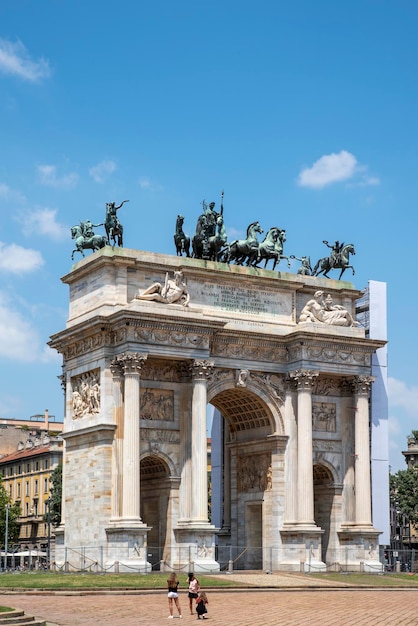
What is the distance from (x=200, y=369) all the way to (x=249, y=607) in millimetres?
22001

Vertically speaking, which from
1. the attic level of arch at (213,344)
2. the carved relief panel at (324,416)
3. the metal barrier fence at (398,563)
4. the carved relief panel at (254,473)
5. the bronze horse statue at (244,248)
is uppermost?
the bronze horse statue at (244,248)

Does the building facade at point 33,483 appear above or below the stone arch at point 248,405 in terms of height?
below

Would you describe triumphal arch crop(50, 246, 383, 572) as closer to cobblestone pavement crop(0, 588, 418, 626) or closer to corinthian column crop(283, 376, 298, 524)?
corinthian column crop(283, 376, 298, 524)

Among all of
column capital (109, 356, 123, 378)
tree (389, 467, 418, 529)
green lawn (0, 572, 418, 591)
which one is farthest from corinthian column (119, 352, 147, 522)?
tree (389, 467, 418, 529)

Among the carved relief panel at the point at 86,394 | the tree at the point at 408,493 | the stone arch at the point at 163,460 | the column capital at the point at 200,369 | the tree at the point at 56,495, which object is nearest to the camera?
the column capital at the point at 200,369

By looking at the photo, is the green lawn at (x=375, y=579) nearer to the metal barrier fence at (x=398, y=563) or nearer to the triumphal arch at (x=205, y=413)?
the triumphal arch at (x=205, y=413)

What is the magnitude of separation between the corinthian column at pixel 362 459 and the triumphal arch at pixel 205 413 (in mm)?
78

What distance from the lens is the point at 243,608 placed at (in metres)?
37.9

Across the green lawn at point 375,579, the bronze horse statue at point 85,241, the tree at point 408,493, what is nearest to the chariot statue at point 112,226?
the bronze horse statue at point 85,241

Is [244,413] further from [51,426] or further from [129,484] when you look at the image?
[51,426]

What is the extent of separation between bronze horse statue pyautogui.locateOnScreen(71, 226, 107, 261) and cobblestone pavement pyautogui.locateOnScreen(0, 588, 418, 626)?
22.3 meters

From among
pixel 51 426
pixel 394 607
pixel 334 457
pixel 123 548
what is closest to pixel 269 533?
pixel 334 457

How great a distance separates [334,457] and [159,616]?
31.1 meters

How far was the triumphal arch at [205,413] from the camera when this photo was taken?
2275 inches
